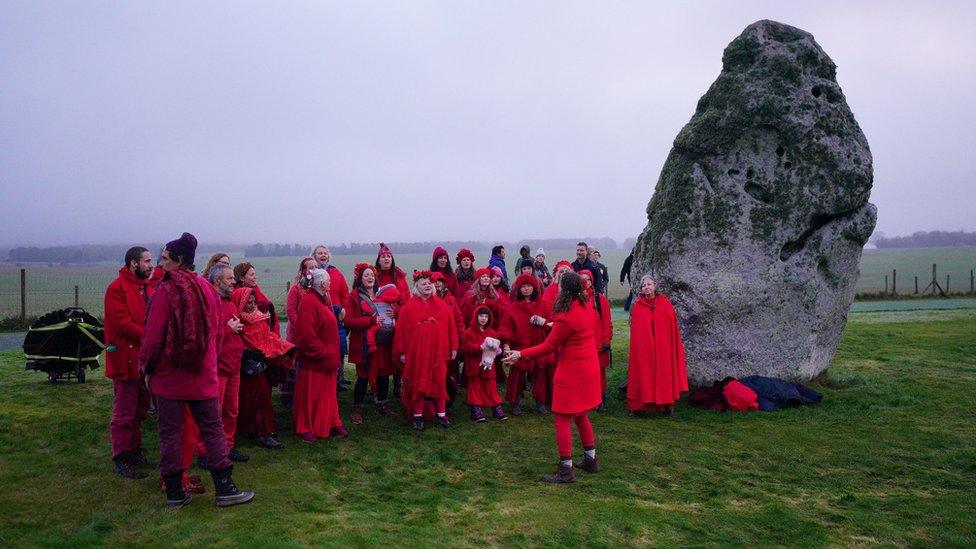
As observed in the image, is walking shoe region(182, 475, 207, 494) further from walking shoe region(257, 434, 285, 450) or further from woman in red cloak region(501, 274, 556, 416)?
woman in red cloak region(501, 274, 556, 416)

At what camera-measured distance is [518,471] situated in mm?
7078

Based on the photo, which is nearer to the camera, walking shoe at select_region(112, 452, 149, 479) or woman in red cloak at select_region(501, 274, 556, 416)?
walking shoe at select_region(112, 452, 149, 479)

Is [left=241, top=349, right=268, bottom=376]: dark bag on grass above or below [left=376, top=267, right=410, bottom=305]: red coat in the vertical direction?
below

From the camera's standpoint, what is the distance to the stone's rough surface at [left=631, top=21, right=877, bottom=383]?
1020 centimetres

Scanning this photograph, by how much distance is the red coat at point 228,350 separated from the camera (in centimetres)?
693

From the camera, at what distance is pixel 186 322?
5.54 meters

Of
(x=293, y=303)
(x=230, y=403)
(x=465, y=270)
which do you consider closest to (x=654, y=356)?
(x=465, y=270)

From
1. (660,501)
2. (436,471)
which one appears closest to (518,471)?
(436,471)

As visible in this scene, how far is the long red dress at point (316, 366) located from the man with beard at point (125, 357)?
1.65 metres

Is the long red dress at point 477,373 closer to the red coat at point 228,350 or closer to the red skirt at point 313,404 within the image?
the red skirt at point 313,404

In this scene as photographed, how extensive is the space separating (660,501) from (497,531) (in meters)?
1.68

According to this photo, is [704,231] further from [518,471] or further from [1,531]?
[1,531]

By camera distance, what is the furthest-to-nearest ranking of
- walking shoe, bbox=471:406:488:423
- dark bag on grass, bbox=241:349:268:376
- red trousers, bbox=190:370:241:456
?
1. walking shoe, bbox=471:406:488:423
2. dark bag on grass, bbox=241:349:268:376
3. red trousers, bbox=190:370:241:456

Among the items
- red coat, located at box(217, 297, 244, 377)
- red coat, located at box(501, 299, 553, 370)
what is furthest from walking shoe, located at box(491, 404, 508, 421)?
red coat, located at box(217, 297, 244, 377)
